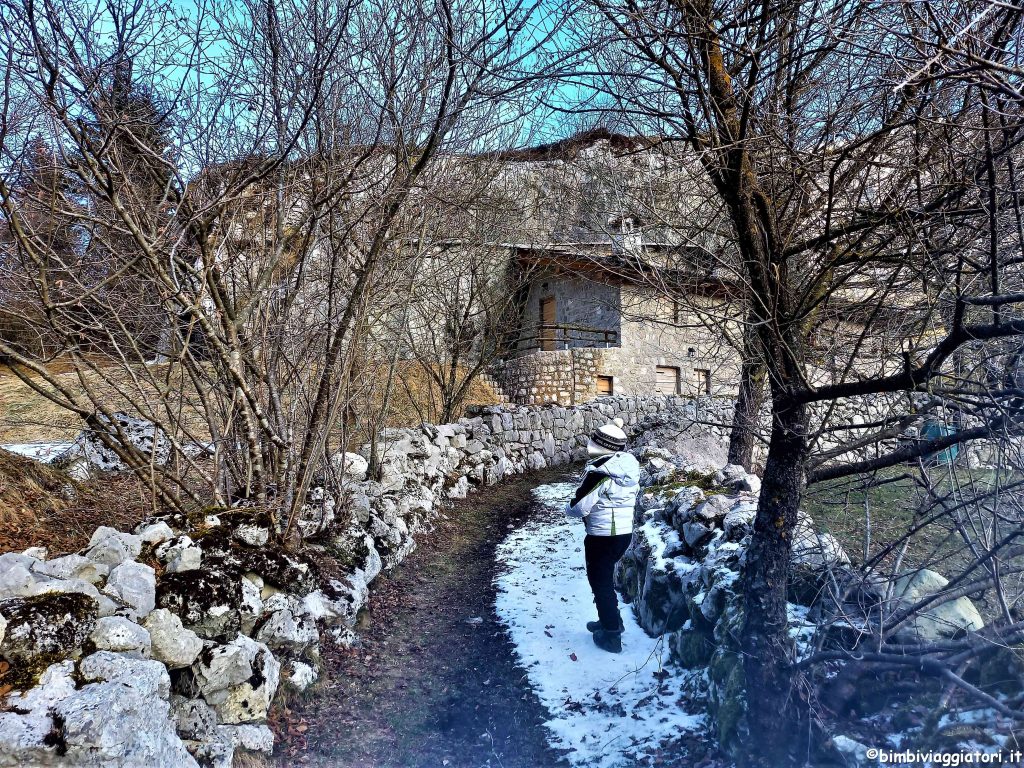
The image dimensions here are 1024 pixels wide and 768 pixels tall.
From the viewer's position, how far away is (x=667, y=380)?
19.7 meters

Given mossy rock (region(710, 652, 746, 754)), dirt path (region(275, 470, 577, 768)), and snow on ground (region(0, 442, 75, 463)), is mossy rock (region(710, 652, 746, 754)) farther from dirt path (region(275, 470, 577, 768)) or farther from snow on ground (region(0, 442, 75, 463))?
snow on ground (region(0, 442, 75, 463))

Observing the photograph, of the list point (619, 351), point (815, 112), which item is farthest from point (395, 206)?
point (619, 351)

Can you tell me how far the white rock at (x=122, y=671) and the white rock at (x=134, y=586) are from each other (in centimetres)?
45

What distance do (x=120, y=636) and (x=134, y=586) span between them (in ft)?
1.44

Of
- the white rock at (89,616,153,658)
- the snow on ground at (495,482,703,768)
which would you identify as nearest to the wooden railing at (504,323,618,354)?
the snow on ground at (495,482,703,768)

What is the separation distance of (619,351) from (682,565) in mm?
14332

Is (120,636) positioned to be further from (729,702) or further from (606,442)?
(606,442)

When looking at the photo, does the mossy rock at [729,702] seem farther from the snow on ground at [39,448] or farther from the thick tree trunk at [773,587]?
the snow on ground at [39,448]

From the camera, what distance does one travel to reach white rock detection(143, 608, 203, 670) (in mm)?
3084

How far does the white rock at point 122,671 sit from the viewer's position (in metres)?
2.53

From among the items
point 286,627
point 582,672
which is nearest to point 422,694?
point 286,627

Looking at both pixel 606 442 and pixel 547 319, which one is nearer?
pixel 606 442

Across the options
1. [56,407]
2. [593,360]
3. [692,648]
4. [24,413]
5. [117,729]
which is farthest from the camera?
[593,360]

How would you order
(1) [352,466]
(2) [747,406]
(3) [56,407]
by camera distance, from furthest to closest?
1. (3) [56,407]
2. (1) [352,466]
3. (2) [747,406]
